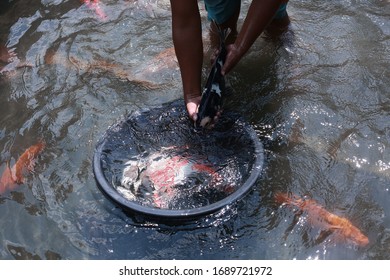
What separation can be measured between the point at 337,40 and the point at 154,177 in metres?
2.26

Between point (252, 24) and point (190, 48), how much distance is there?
17.4 inches

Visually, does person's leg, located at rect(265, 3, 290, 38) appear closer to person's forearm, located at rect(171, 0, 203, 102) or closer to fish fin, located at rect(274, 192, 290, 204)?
person's forearm, located at rect(171, 0, 203, 102)

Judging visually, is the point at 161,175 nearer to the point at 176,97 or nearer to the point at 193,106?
the point at 193,106

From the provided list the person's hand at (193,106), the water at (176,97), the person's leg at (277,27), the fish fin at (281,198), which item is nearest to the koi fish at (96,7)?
the water at (176,97)

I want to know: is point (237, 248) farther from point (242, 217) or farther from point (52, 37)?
point (52, 37)

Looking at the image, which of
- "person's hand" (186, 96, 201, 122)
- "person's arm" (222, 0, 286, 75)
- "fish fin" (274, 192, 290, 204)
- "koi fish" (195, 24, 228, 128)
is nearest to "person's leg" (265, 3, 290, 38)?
"person's arm" (222, 0, 286, 75)

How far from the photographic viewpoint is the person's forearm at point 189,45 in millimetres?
3176

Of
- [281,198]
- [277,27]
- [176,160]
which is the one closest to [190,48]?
[176,160]

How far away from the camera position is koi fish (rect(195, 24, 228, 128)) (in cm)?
316

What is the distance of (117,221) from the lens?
288 cm

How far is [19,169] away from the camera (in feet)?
10.7

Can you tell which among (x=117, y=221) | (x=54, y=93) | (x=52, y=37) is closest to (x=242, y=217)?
(x=117, y=221)
